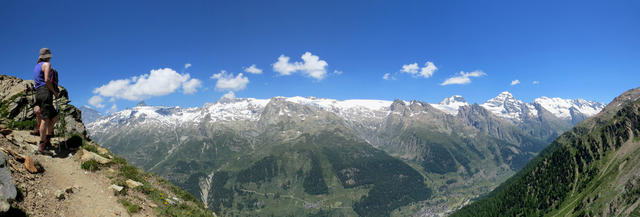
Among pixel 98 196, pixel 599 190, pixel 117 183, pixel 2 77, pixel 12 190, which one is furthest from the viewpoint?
pixel 599 190

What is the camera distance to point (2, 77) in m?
27.8

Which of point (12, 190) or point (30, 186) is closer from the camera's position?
A: point (12, 190)

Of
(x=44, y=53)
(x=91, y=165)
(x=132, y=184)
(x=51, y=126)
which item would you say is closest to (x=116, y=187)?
(x=132, y=184)

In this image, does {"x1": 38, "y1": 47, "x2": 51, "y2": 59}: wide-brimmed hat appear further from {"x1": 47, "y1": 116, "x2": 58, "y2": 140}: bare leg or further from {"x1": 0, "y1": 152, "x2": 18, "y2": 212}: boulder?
{"x1": 0, "y1": 152, "x2": 18, "y2": 212}: boulder

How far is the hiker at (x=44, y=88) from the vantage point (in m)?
17.1

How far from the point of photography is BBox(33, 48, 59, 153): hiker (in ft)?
55.9

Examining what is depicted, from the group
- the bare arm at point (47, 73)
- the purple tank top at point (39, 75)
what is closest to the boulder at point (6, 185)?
the bare arm at point (47, 73)

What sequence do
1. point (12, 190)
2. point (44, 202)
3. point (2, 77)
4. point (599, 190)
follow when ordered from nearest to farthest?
1. point (12, 190)
2. point (44, 202)
3. point (2, 77)
4. point (599, 190)

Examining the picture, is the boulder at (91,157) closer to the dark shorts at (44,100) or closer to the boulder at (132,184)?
the boulder at (132,184)

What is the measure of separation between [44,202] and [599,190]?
249726 millimetres

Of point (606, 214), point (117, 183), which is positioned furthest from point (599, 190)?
point (117, 183)

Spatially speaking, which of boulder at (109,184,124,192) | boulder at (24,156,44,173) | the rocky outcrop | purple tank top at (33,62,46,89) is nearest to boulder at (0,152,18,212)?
Result: boulder at (24,156,44,173)

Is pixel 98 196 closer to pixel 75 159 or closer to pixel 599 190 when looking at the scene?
pixel 75 159

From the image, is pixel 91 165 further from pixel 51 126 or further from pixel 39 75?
pixel 39 75
